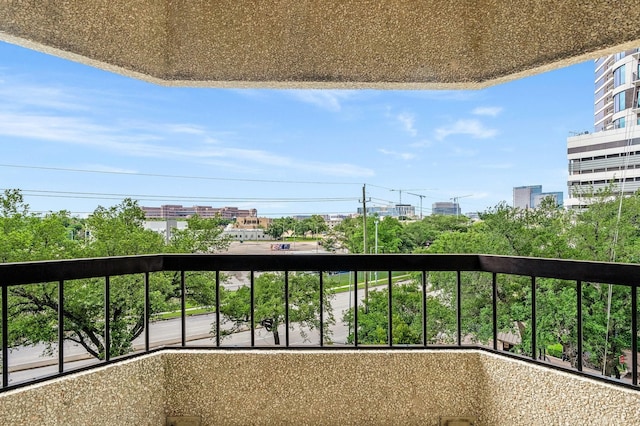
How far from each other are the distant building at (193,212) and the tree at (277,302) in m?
2.09

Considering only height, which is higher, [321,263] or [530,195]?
[530,195]

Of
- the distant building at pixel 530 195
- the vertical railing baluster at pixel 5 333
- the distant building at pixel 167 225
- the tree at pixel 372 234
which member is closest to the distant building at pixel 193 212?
the distant building at pixel 167 225

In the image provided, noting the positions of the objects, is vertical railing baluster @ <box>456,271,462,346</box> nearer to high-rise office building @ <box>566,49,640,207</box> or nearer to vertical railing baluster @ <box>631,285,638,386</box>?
vertical railing baluster @ <box>631,285,638,386</box>

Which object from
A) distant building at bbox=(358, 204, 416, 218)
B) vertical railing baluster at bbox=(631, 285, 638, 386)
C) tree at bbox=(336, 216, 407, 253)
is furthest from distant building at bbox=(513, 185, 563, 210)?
vertical railing baluster at bbox=(631, 285, 638, 386)

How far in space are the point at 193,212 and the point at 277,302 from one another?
2.94m

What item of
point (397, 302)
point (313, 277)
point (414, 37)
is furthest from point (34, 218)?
point (414, 37)

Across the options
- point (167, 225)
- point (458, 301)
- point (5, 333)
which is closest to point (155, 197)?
point (167, 225)

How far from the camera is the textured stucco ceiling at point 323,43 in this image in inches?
80.6

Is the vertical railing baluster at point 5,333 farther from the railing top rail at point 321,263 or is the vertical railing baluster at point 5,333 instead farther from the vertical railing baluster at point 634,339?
the vertical railing baluster at point 634,339

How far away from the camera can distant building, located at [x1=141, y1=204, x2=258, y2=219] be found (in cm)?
416

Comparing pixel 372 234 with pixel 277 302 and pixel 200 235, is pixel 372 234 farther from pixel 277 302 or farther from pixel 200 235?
pixel 277 302

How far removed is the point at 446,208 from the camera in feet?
15.4

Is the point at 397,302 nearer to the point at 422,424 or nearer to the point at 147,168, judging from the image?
the point at 147,168

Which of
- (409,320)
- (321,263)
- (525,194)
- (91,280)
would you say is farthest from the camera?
(409,320)
